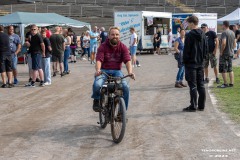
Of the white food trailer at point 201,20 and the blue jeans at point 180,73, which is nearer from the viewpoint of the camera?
the blue jeans at point 180,73

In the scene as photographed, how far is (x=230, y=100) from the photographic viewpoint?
10852 millimetres

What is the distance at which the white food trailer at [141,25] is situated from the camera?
30.5 meters

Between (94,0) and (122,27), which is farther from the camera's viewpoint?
(94,0)

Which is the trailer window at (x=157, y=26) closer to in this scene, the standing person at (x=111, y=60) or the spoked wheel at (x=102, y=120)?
the spoked wheel at (x=102, y=120)

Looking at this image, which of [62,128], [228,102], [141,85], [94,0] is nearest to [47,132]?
[62,128]

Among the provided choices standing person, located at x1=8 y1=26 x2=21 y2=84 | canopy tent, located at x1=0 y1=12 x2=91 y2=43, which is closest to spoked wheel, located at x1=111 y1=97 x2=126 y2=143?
standing person, located at x1=8 y1=26 x2=21 y2=84

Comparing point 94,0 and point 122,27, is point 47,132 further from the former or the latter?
point 94,0

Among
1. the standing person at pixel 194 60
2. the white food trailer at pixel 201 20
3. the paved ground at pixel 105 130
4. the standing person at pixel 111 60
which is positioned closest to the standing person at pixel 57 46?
the paved ground at pixel 105 130

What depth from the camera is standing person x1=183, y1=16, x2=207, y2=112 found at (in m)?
9.85

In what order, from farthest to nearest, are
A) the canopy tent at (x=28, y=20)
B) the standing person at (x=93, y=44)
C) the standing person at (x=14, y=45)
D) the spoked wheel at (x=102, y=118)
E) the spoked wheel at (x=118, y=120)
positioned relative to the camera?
1. the standing person at (x=93, y=44)
2. the canopy tent at (x=28, y=20)
3. the standing person at (x=14, y=45)
4. the spoked wheel at (x=102, y=118)
5. the spoked wheel at (x=118, y=120)

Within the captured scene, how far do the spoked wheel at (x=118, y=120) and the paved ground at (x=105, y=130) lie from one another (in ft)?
0.44

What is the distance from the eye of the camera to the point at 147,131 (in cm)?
791

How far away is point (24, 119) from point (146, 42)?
2271cm

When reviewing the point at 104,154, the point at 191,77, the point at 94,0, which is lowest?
the point at 104,154
